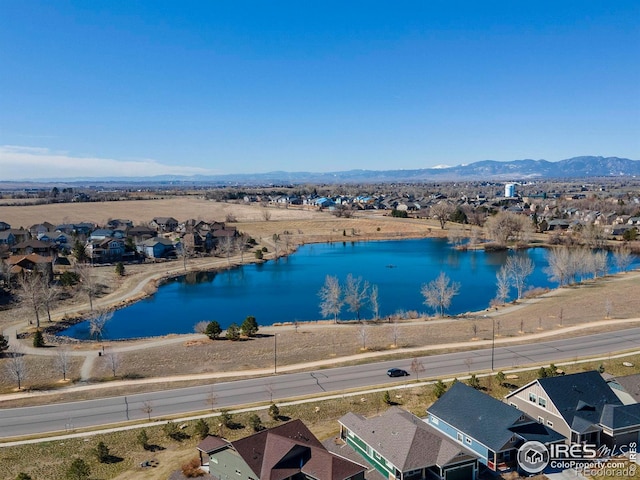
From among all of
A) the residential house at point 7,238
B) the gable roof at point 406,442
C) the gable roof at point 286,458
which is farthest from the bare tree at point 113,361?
the residential house at point 7,238

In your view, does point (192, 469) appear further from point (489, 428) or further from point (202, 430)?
point (489, 428)

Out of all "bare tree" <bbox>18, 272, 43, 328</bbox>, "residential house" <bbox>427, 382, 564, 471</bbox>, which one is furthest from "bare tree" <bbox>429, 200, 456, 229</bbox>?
"residential house" <bbox>427, 382, 564, 471</bbox>

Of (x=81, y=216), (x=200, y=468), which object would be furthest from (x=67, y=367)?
(x=81, y=216)

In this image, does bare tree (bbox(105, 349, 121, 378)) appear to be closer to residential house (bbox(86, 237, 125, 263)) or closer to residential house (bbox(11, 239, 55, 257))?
residential house (bbox(11, 239, 55, 257))

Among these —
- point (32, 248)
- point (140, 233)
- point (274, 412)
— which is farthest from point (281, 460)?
point (140, 233)

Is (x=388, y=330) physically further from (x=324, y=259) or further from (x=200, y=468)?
(x=324, y=259)
